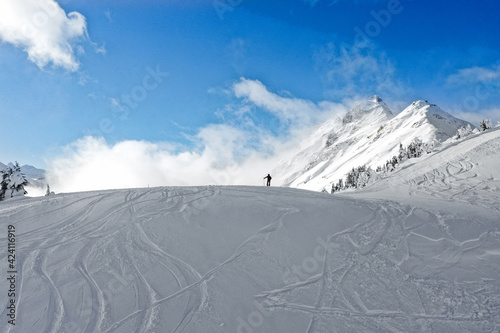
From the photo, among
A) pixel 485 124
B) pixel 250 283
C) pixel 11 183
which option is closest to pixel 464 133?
pixel 485 124

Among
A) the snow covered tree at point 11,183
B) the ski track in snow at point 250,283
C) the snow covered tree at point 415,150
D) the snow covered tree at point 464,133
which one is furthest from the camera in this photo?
the snow covered tree at point 415,150

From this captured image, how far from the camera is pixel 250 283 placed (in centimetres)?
934

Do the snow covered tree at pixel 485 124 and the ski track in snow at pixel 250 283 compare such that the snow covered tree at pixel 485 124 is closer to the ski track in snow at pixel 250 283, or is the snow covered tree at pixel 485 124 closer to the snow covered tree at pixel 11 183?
the ski track in snow at pixel 250 283

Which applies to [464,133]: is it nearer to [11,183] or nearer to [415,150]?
[415,150]

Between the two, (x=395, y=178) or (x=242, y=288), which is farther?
(x=395, y=178)

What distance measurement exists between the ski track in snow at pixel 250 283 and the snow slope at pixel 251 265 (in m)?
0.04

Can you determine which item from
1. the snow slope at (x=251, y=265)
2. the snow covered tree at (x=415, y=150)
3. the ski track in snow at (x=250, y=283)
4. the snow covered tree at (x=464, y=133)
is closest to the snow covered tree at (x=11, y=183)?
the snow slope at (x=251, y=265)

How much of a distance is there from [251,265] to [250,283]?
93 cm

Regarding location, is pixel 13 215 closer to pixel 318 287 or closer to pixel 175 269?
pixel 175 269

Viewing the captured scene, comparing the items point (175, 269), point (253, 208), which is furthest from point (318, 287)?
point (253, 208)

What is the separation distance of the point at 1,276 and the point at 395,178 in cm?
3020

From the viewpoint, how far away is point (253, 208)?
577 inches

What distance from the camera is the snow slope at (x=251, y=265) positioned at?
797cm

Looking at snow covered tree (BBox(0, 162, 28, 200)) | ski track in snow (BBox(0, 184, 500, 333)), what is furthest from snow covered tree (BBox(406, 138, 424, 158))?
snow covered tree (BBox(0, 162, 28, 200))
